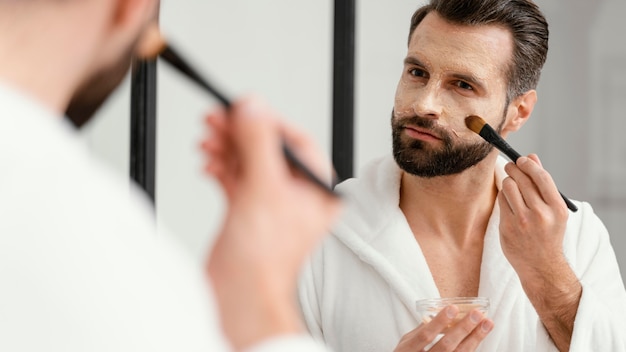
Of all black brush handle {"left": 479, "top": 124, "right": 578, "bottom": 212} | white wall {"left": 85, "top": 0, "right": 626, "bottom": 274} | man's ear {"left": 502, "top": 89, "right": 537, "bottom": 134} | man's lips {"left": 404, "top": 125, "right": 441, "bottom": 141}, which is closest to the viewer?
black brush handle {"left": 479, "top": 124, "right": 578, "bottom": 212}

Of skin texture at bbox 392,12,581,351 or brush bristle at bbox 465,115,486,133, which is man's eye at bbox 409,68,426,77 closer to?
skin texture at bbox 392,12,581,351

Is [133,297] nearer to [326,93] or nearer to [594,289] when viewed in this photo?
[594,289]

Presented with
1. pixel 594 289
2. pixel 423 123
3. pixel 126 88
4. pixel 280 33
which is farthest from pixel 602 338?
pixel 126 88

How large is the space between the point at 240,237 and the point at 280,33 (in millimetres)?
2318

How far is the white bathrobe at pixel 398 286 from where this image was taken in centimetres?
158

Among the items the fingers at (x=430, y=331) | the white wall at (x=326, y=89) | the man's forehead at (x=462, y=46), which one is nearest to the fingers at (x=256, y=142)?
the fingers at (x=430, y=331)

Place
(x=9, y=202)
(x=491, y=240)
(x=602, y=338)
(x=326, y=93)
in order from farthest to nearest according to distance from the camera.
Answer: (x=326, y=93)
(x=491, y=240)
(x=602, y=338)
(x=9, y=202)

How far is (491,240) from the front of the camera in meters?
1.67

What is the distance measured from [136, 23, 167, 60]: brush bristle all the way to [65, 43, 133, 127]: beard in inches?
0.4

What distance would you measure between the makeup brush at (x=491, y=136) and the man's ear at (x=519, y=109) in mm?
193

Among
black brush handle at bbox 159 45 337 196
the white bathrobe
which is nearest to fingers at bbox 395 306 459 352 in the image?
the white bathrobe

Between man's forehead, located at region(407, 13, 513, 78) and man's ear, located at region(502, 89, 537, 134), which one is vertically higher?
man's forehead, located at region(407, 13, 513, 78)

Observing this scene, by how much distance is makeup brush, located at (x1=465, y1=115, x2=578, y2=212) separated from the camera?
1522 mm

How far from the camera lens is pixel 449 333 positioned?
1.41m
